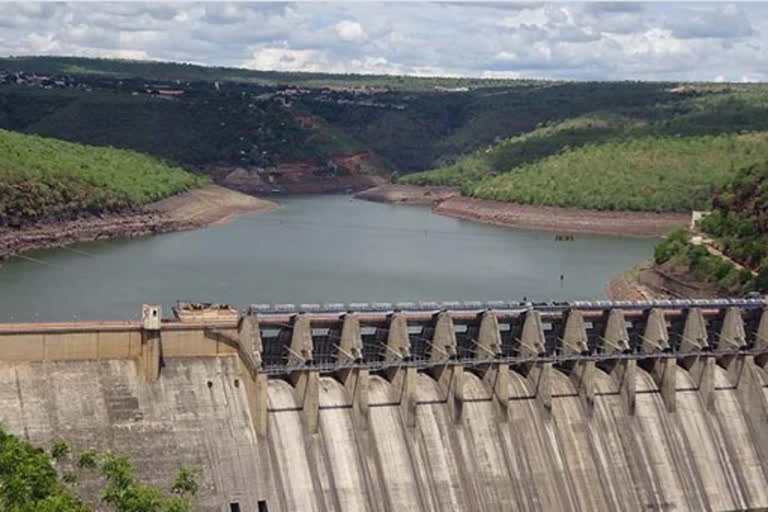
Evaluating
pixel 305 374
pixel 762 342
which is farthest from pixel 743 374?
pixel 305 374

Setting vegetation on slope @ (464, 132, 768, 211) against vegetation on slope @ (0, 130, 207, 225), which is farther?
vegetation on slope @ (464, 132, 768, 211)

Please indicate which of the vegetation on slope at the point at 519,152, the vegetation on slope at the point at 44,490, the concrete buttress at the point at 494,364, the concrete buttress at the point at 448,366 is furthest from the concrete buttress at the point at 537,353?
the vegetation on slope at the point at 519,152

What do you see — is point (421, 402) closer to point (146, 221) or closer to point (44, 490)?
point (44, 490)

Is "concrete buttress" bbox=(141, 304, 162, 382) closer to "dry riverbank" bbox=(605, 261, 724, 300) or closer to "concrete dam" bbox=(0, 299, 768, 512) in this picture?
"concrete dam" bbox=(0, 299, 768, 512)

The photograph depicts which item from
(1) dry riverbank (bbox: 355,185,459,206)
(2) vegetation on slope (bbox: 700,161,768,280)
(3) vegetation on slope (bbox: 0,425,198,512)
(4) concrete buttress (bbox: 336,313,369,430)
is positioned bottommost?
(1) dry riverbank (bbox: 355,185,459,206)

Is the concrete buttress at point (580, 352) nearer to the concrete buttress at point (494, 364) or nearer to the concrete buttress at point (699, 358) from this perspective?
the concrete buttress at point (494, 364)

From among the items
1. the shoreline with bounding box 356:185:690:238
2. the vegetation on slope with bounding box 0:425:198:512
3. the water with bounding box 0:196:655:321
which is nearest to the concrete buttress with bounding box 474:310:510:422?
the vegetation on slope with bounding box 0:425:198:512
